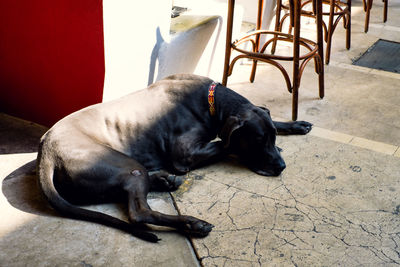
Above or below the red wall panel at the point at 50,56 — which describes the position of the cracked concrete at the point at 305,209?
below

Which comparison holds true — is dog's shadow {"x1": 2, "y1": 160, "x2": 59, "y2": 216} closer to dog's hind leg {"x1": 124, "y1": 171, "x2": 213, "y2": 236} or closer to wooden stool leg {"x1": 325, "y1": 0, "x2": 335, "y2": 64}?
dog's hind leg {"x1": 124, "y1": 171, "x2": 213, "y2": 236}

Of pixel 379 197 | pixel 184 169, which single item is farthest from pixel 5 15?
pixel 379 197

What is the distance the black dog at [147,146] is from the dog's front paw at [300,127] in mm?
538

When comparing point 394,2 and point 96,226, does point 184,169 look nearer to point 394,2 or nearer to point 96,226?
point 96,226

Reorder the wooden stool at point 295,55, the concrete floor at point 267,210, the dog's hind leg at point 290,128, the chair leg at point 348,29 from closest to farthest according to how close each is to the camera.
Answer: the concrete floor at point 267,210 < the dog's hind leg at point 290,128 < the wooden stool at point 295,55 < the chair leg at point 348,29

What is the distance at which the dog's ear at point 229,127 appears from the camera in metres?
2.86

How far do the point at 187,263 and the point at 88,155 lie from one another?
80cm

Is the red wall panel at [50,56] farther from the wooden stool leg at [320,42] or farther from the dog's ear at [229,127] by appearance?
the wooden stool leg at [320,42]

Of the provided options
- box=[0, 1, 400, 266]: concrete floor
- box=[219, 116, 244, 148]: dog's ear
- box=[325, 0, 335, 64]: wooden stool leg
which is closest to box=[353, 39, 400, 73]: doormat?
box=[325, 0, 335, 64]: wooden stool leg

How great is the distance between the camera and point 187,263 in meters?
2.22

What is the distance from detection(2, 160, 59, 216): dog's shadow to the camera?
251cm

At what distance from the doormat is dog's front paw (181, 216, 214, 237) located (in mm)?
3469

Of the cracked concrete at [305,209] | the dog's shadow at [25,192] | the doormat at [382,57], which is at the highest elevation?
the doormat at [382,57]

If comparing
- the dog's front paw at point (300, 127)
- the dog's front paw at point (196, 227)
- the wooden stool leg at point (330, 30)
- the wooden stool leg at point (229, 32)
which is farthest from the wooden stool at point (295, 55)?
the dog's front paw at point (196, 227)
